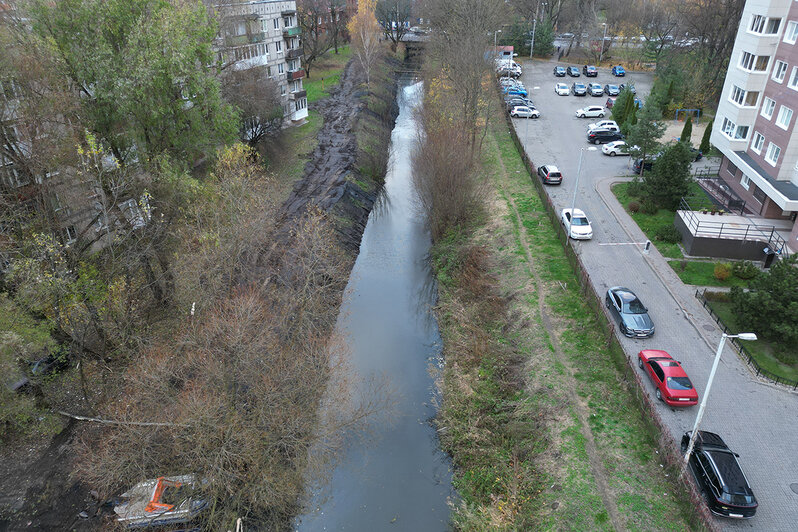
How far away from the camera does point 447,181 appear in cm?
4031

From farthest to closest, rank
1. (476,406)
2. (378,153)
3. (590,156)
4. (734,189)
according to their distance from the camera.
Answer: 1. (378,153)
2. (590,156)
3. (734,189)
4. (476,406)

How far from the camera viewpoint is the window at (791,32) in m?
33.6

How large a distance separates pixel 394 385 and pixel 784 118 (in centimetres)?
3003

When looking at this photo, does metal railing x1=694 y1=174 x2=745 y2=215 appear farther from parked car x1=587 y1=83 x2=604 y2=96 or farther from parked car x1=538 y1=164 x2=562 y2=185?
parked car x1=587 y1=83 x2=604 y2=96

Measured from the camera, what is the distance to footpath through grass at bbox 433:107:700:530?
20.8 m

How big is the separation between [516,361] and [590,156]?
101 ft

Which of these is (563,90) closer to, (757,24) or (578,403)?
(757,24)

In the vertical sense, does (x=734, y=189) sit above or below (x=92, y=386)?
above

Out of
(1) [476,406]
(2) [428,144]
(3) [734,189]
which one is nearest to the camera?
(1) [476,406]

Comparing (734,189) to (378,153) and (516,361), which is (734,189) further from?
(378,153)

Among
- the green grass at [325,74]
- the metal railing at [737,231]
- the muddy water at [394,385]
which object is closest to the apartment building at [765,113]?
the metal railing at [737,231]

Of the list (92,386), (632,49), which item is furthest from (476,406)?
(632,49)

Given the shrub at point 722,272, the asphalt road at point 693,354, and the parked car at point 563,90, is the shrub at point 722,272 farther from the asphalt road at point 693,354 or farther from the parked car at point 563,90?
the parked car at point 563,90

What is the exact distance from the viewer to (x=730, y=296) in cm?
2886
